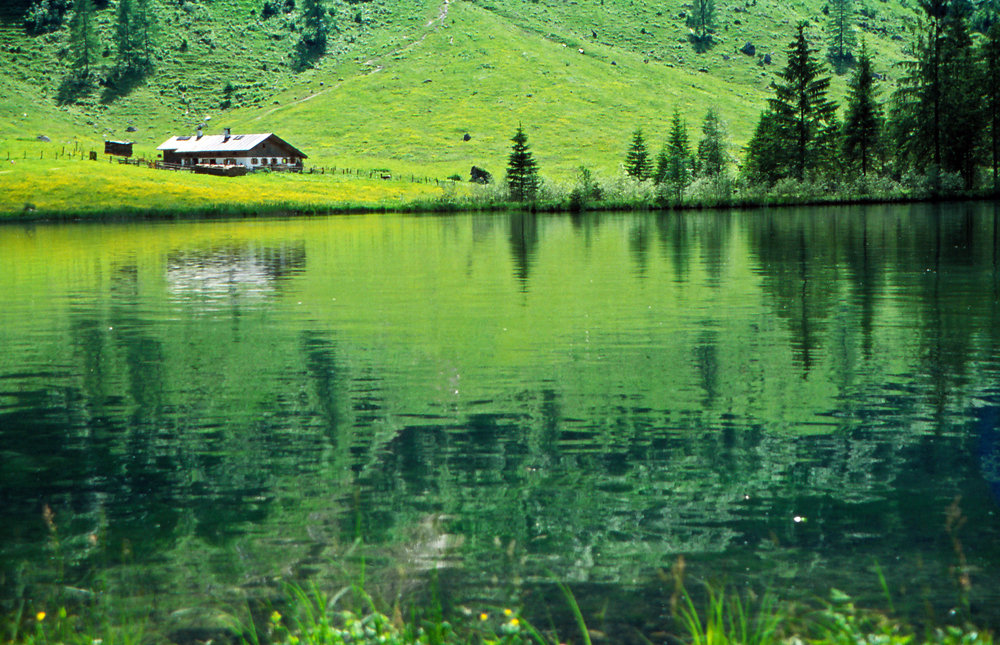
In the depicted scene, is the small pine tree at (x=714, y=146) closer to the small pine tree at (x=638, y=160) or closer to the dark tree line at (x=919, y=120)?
the dark tree line at (x=919, y=120)

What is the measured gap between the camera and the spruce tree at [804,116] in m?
115

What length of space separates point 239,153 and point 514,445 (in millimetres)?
157282

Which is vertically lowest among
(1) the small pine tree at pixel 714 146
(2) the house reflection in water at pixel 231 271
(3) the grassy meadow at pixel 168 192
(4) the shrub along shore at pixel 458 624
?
(4) the shrub along shore at pixel 458 624

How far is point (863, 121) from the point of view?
113 meters

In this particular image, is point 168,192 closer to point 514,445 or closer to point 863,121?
point 863,121

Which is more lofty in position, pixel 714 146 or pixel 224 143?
pixel 224 143

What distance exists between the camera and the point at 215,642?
7.55 metres

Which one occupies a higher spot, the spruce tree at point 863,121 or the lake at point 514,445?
the spruce tree at point 863,121

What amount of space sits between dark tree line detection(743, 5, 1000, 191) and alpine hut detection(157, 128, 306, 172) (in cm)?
8131

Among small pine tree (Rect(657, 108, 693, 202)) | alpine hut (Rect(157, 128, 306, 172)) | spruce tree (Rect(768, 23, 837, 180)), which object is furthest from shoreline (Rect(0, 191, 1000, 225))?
alpine hut (Rect(157, 128, 306, 172))

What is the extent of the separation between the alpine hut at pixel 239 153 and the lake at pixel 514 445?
131769 millimetres

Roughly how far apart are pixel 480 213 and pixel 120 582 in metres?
103

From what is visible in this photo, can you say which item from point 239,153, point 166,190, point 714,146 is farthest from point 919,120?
point 239,153

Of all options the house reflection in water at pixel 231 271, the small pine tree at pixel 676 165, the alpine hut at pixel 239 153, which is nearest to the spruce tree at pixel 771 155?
the small pine tree at pixel 676 165
